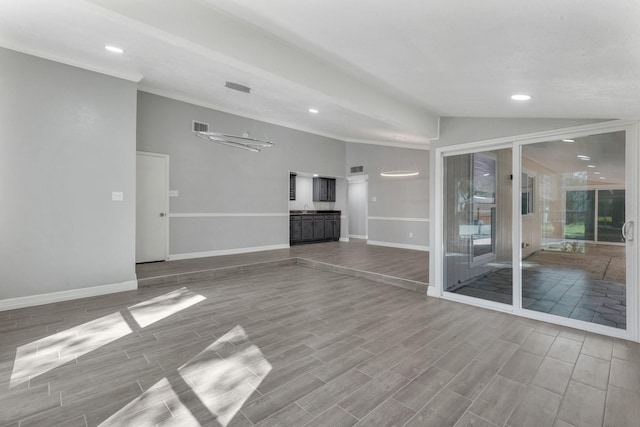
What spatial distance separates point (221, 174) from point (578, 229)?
643cm

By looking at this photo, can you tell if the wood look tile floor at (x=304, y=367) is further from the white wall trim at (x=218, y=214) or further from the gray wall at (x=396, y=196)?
the gray wall at (x=396, y=196)

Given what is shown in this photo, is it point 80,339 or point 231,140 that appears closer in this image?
point 80,339

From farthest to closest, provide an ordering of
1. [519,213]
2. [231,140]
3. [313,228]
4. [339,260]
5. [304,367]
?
[313,228] → [339,260] → [231,140] → [519,213] → [304,367]

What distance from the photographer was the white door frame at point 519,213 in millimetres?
2936

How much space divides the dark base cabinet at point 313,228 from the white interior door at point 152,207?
3.47 metres

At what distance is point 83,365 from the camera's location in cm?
246

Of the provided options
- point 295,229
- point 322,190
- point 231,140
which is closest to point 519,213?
point 231,140

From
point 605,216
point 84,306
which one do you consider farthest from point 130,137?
point 605,216

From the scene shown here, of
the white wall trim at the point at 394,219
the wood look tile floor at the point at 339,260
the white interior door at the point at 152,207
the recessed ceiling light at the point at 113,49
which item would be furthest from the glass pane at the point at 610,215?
the white interior door at the point at 152,207

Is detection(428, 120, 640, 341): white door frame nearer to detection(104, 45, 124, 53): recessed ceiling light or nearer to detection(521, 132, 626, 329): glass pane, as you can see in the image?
detection(521, 132, 626, 329): glass pane

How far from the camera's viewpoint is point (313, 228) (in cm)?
940

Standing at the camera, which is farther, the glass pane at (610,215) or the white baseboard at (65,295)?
the white baseboard at (65,295)

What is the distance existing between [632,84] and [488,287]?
3224mm

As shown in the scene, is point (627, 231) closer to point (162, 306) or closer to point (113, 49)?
point (162, 306)
